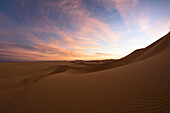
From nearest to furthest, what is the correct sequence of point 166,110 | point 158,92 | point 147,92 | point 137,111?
point 166,110 < point 137,111 < point 158,92 < point 147,92

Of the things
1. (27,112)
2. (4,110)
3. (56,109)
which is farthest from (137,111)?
(4,110)

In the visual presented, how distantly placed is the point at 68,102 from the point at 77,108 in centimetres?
57

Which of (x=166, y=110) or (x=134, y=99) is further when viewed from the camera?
(x=134, y=99)

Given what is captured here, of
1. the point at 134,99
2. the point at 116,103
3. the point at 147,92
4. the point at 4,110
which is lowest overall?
the point at 4,110

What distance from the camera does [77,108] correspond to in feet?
8.98

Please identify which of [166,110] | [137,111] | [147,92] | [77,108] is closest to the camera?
[166,110]

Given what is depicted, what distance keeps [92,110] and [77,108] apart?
551 millimetres

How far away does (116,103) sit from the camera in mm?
2498

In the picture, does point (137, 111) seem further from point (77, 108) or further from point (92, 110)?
point (77, 108)

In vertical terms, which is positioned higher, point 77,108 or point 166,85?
point 166,85

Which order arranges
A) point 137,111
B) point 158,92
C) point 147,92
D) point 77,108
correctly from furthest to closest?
point 77,108 < point 147,92 < point 158,92 < point 137,111

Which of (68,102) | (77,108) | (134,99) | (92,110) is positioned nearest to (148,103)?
(134,99)

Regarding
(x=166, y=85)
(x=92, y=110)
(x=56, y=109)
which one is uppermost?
(x=166, y=85)

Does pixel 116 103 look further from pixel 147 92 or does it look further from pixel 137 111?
pixel 147 92
